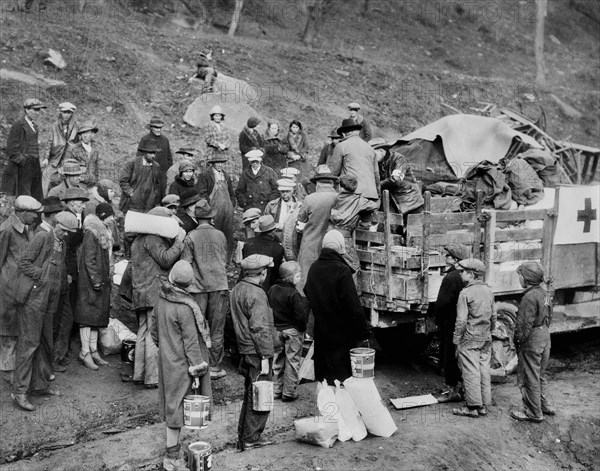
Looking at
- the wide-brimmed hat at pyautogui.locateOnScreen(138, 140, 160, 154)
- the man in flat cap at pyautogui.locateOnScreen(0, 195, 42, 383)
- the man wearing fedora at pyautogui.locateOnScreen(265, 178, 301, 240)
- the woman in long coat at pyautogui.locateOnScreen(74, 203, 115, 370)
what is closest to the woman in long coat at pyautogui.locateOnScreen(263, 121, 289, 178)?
the wide-brimmed hat at pyautogui.locateOnScreen(138, 140, 160, 154)

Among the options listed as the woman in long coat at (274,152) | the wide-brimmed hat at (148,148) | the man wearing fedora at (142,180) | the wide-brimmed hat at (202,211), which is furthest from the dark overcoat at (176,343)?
the woman in long coat at (274,152)

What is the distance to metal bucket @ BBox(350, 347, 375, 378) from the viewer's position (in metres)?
8.22

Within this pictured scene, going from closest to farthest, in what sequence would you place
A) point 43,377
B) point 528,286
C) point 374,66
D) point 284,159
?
point 43,377, point 528,286, point 284,159, point 374,66

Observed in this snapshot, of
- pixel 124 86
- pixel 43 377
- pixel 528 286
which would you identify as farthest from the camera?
pixel 124 86

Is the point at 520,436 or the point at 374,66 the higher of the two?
the point at 374,66

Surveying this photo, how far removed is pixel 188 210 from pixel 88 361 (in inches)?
82.2

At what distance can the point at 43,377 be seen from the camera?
890 cm

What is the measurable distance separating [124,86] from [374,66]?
27.4ft

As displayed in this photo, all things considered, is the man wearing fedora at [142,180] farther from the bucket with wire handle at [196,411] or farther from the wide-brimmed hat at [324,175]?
the bucket with wire handle at [196,411]

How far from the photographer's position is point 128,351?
954cm

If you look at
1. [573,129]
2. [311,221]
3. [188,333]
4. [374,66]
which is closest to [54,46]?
[374,66]

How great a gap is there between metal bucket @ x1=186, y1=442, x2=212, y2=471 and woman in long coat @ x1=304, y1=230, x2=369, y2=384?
1757mm

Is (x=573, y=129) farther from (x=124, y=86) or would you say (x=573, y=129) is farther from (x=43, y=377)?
(x=43, y=377)

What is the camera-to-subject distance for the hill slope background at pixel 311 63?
17.3 metres
